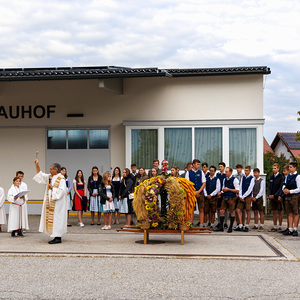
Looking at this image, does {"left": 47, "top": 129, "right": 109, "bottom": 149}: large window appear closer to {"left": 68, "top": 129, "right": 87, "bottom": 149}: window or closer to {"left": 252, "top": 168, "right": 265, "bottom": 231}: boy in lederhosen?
{"left": 68, "top": 129, "right": 87, "bottom": 149}: window

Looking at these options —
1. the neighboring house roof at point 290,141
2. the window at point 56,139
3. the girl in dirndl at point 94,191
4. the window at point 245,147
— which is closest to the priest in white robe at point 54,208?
the girl in dirndl at point 94,191

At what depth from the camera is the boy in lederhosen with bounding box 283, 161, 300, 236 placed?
13492mm

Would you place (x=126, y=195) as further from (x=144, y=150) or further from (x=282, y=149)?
(x=282, y=149)

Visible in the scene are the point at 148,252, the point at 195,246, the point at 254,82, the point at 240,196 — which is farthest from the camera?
the point at 254,82

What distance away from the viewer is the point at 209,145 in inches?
726

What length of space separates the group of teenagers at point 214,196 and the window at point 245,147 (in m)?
3.14

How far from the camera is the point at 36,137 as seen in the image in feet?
63.9

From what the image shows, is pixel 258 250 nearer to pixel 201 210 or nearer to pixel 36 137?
pixel 201 210

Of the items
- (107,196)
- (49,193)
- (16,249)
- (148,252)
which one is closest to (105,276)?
(148,252)

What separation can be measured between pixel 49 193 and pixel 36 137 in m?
7.59

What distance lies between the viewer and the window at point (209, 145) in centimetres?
1841

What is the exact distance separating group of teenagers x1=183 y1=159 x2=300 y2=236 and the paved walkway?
108cm

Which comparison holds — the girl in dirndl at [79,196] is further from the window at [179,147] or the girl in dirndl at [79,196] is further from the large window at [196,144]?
the window at [179,147]

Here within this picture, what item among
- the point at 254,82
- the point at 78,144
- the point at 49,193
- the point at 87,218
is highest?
the point at 254,82
